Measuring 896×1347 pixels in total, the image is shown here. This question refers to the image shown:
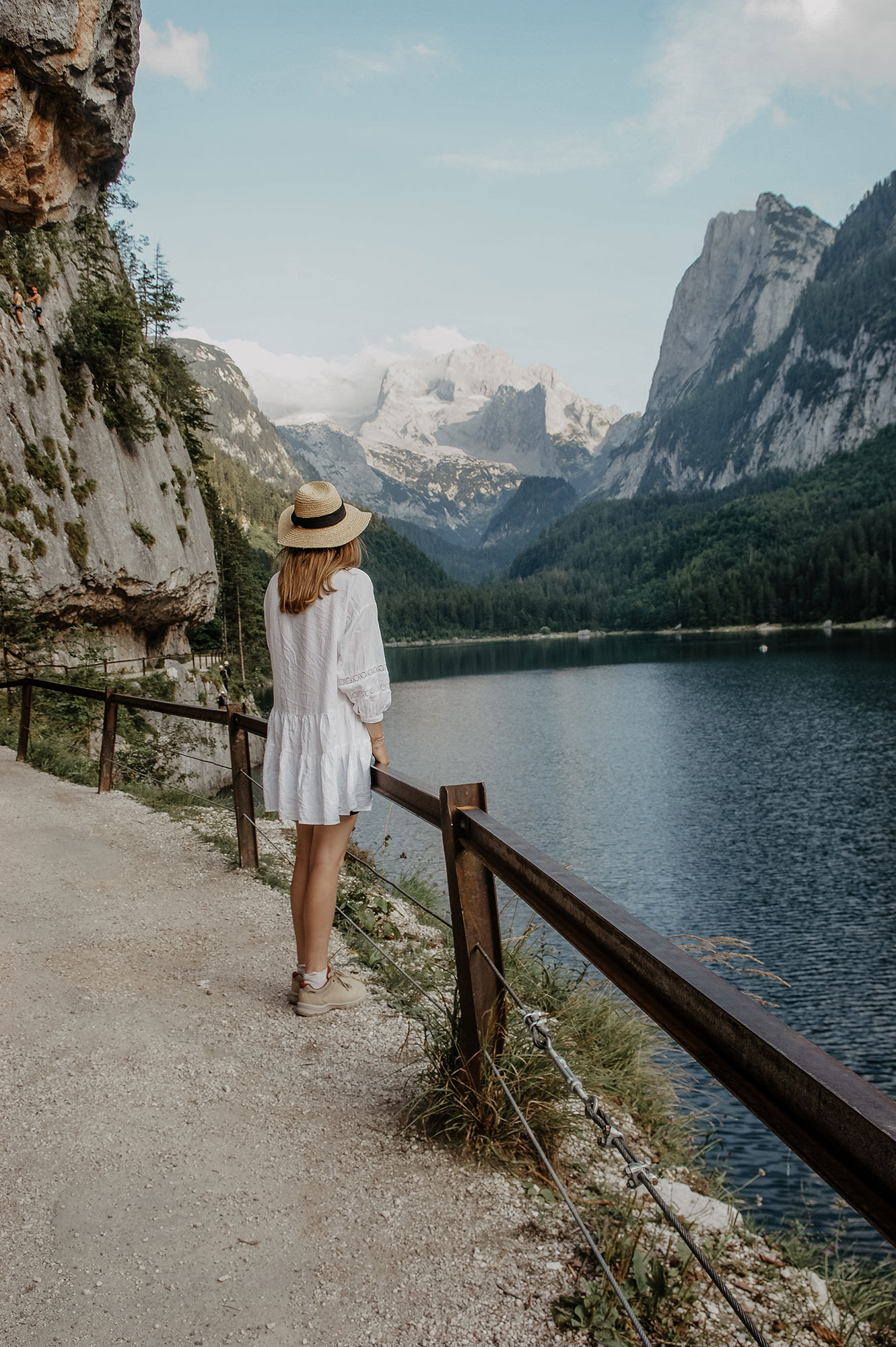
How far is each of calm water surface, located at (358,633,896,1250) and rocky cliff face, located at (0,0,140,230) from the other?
7.45m

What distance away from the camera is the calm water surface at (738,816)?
12.3 meters

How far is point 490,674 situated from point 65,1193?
87.1 meters

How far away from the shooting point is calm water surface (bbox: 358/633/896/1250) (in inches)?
483

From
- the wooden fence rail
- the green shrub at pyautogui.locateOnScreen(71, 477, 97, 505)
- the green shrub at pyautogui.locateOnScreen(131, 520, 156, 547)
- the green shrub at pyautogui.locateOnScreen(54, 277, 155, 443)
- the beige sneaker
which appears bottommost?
the beige sneaker

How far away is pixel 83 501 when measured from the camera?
82.4ft

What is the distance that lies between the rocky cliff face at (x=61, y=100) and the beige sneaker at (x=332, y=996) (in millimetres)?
8268

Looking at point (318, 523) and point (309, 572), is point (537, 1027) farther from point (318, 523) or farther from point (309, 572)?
point (318, 523)

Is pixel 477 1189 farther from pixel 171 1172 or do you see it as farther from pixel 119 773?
pixel 119 773

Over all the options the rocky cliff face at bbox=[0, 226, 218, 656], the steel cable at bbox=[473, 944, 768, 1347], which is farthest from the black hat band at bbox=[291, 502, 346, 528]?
the rocky cliff face at bbox=[0, 226, 218, 656]

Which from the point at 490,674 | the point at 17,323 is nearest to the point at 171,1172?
the point at 17,323

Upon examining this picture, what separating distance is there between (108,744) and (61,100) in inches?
286

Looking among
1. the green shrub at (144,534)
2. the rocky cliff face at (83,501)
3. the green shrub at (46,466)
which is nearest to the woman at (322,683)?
the rocky cliff face at (83,501)

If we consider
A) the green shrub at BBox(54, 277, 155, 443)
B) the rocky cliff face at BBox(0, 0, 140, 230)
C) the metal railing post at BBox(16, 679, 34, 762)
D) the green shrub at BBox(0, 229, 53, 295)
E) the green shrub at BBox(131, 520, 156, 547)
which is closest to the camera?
the rocky cliff face at BBox(0, 0, 140, 230)

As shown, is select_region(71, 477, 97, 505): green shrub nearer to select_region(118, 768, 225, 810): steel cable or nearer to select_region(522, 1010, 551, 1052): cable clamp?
select_region(118, 768, 225, 810): steel cable
